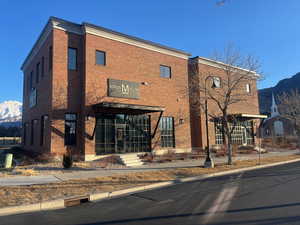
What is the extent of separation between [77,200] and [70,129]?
10435mm

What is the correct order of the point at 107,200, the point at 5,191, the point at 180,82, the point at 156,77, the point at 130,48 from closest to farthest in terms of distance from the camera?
the point at 107,200 < the point at 5,191 < the point at 130,48 < the point at 156,77 < the point at 180,82

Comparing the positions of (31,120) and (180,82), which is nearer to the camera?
(31,120)

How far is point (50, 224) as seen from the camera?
211 inches

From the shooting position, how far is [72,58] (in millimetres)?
17859

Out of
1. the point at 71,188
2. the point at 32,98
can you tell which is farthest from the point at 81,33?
the point at 71,188

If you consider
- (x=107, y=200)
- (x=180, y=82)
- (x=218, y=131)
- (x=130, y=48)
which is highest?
(x=130, y=48)

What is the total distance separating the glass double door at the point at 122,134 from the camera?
17.8m

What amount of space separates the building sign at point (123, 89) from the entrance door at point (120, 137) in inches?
104

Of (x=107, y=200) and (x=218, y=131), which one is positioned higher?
(x=218, y=131)

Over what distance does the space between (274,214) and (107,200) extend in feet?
16.4

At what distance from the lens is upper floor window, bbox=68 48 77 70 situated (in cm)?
1772

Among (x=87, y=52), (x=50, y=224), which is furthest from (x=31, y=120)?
(x=50, y=224)

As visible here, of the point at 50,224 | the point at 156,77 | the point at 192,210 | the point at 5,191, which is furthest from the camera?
the point at 156,77

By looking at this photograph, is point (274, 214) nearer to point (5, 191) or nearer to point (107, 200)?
point (107, 200)
